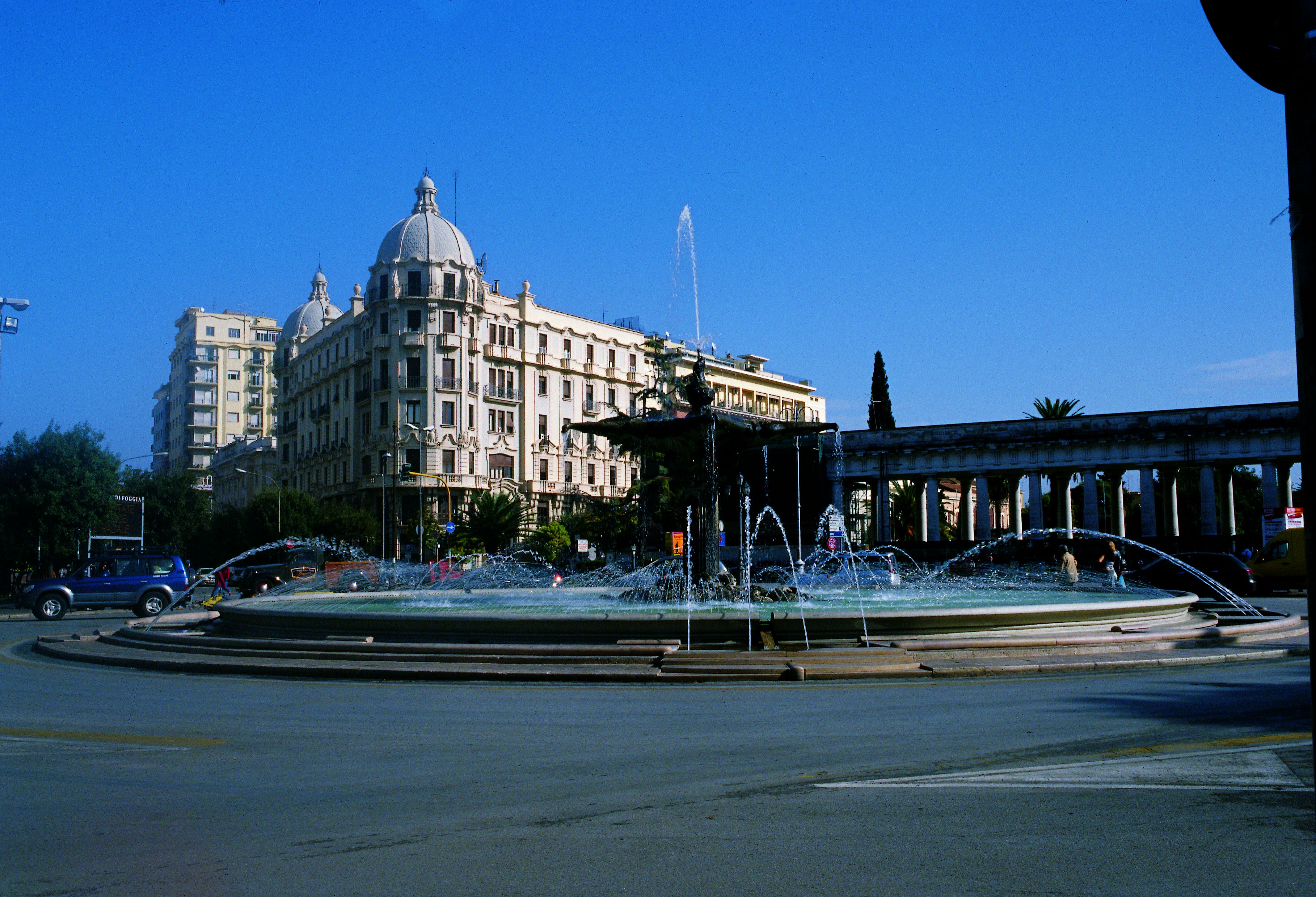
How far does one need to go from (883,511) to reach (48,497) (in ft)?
141

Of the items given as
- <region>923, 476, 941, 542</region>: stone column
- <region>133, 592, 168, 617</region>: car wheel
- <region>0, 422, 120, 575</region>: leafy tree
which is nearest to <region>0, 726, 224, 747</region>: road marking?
<region>133, 592, 168, 617</region>: car wheel

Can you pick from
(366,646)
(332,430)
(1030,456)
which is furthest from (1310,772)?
(332,430)

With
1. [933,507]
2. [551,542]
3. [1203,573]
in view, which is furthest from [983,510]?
[1203,573]

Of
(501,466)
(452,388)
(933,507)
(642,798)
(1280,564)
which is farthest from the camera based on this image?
(501,466)

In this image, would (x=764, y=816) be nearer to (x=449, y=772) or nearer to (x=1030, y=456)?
(x=449, y=772)

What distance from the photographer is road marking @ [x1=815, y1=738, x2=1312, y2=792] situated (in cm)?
650

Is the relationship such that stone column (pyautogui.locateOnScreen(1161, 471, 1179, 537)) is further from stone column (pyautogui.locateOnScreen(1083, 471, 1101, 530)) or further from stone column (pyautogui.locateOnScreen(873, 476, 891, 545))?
stone column (pyautogui.locateOnScreen(873, 476, 891, 545))

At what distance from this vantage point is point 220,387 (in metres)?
120

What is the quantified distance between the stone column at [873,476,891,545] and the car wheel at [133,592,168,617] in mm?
41346

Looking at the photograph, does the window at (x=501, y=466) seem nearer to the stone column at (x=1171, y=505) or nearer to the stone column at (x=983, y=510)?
the stone column at (x=983, y=510)

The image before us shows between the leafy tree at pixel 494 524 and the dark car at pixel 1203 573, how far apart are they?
115 feet

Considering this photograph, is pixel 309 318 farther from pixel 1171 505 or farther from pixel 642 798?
pixel 642 798

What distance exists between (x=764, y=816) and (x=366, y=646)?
9304 millimetres

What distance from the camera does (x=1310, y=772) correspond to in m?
6.68
